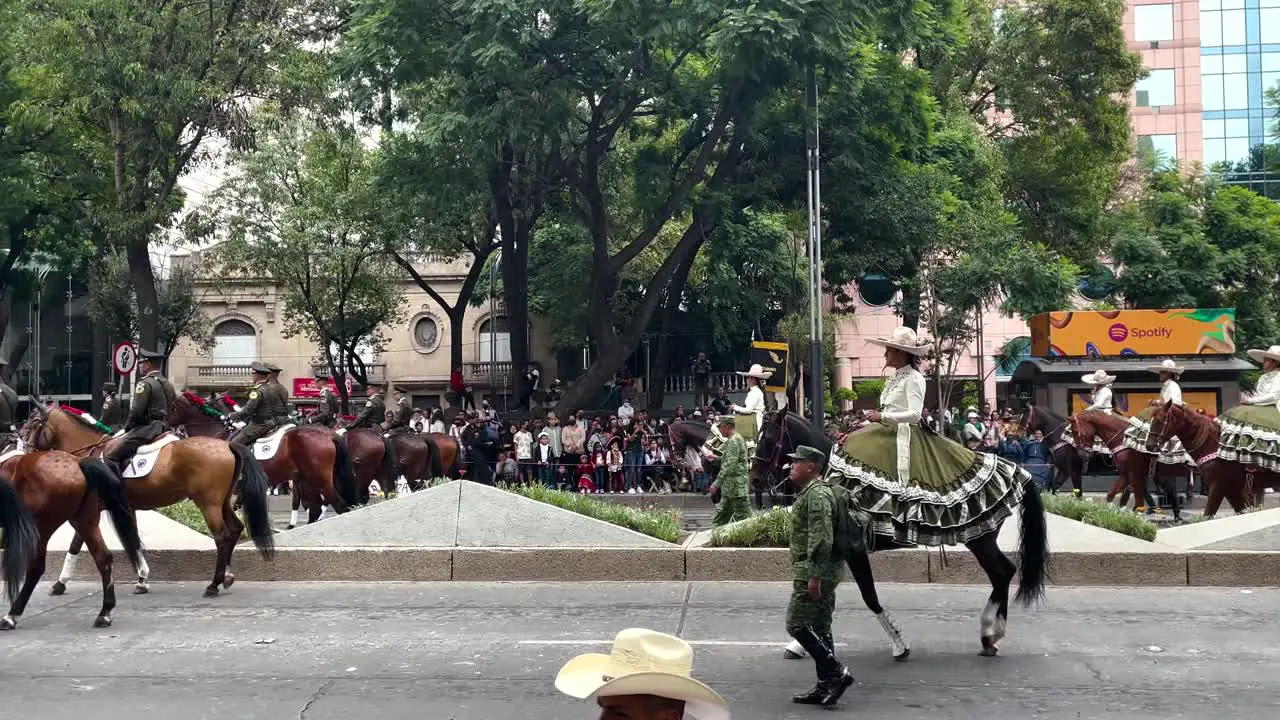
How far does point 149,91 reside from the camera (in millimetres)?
26688

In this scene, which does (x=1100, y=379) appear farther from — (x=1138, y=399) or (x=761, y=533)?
(x=761, y=533)

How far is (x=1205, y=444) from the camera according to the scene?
→ 1722cm

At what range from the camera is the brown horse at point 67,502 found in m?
10.7

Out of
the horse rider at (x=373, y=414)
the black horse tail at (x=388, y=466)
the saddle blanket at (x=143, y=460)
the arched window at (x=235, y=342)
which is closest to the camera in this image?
the saddle blanket at (x=143, y=460)

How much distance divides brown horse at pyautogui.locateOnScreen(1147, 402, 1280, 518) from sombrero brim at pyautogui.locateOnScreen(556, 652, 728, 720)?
44.4 feet

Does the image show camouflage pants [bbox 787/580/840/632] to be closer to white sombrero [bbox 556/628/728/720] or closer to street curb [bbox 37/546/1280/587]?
white sombrero [bbox 556/628/728/720]

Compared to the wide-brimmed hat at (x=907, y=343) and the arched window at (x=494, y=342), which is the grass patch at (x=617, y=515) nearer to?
the wide-brimmed hat at (x=907, y=343)

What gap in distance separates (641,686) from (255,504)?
376 inches

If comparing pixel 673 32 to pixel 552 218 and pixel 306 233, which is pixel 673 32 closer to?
pixel 552 218

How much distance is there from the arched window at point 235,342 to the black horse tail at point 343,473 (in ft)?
118

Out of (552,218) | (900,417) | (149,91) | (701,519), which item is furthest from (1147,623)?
(552,218)

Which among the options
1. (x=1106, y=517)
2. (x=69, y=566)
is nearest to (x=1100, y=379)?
(x=1106, y=517)

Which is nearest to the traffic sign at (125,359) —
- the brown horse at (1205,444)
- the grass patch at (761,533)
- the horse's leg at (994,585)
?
the grass patch at (761,533)

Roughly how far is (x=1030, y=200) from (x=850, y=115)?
1483cm
